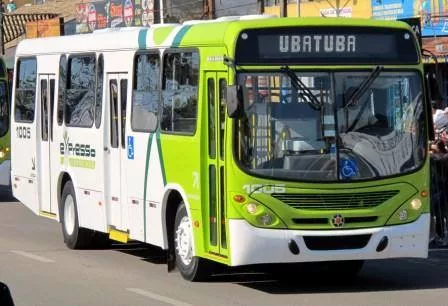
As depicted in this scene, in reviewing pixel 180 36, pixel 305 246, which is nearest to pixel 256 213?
pixel 305 246

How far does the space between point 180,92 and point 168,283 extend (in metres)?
2.09

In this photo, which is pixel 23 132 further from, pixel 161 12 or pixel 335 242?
pixel 161 12

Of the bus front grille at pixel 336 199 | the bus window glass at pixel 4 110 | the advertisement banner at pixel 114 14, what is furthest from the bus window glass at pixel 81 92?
the advertisement banner at pixel 114 14

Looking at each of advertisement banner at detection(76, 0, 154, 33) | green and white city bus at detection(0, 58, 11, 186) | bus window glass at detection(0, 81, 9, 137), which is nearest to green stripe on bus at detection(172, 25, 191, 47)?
green and white city bus at detection(0, 58, 11, 186)

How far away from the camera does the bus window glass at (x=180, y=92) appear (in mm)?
11648

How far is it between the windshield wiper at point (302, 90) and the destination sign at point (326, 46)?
4.1 inches

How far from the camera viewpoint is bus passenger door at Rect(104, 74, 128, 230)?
1357 centimetres

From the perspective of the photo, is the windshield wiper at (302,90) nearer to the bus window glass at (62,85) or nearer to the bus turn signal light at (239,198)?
the bus turn signal light at (239,198)

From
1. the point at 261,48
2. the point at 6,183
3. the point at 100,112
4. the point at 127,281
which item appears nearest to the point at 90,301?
the point at 127,281

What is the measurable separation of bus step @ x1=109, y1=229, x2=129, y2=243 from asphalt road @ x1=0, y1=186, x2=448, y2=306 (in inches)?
12.0

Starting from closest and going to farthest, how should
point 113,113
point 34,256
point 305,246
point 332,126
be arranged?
1. point 305,246
2. point 332,126
3. point 113,113
4. point 34,256

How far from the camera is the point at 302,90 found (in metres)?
10.9

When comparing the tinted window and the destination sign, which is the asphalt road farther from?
the destination sign

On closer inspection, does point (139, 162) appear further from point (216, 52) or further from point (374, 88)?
point (374, 88)
